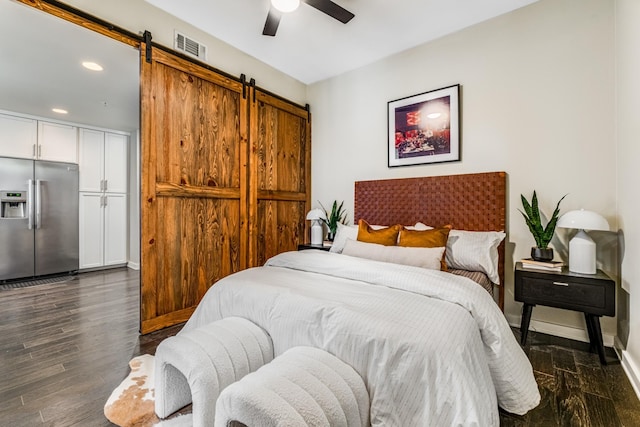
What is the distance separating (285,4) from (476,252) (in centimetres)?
255

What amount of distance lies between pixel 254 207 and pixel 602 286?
10.7ft

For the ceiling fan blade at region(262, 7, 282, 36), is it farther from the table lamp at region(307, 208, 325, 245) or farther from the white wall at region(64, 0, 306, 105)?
the table lamp at region(307, 208, 325, 245)

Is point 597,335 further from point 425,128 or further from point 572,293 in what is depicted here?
point 425,128

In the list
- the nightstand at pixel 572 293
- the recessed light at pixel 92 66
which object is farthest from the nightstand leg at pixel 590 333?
the recessed light at pixel 92 66

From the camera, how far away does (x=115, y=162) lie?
537 centimetres

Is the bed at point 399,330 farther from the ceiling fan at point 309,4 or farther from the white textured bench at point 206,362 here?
the ceiling fan at point 309,4

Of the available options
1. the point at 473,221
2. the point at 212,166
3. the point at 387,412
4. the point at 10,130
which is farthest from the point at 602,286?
the point at 10,130

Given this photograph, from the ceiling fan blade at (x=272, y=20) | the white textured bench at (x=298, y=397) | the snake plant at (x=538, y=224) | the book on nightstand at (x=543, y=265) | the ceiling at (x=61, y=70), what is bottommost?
the white textured bench at (x=298, y=397)

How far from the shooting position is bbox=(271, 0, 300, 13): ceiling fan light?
2266mm

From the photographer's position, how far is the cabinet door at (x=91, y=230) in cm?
502

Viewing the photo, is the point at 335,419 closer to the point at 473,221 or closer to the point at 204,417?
the point at 204,417

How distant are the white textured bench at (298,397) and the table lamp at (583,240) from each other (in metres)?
2.00

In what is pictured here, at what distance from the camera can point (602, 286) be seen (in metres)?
2.04

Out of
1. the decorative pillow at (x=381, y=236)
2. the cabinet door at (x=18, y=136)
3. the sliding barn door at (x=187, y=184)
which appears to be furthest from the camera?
the cabinet door at (x=18, y=136)
